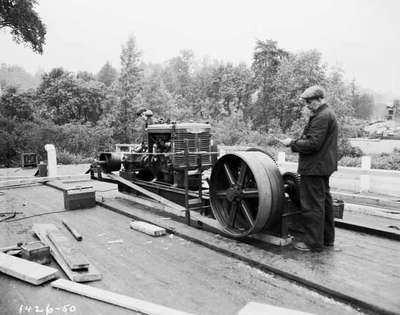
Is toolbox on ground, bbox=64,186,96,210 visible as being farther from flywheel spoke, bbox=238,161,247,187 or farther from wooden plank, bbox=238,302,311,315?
wooden plank, bbox=238,302,311,315

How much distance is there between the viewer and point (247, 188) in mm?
4246

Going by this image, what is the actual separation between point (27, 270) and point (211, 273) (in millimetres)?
1675

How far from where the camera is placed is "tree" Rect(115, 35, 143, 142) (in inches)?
929

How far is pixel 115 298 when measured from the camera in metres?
2.79

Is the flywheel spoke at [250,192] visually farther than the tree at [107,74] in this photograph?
No

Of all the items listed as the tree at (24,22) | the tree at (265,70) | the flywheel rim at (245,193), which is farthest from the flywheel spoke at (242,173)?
the tree at (265,70)

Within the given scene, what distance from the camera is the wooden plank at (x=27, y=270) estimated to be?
3.11m

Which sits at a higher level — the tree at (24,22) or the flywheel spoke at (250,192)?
the tree at (24,22)

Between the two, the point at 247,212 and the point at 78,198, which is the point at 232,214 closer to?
the point at 247,212

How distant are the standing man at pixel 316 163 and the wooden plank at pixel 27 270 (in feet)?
8.19

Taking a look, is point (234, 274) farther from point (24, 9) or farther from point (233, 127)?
point (233, 127)

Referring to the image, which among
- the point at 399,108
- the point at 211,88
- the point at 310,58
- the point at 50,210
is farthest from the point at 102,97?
the point at 399,108

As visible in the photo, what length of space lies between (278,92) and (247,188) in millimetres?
27407

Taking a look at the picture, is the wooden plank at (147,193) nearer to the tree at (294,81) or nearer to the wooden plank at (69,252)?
the wooden plank at (69,252)
